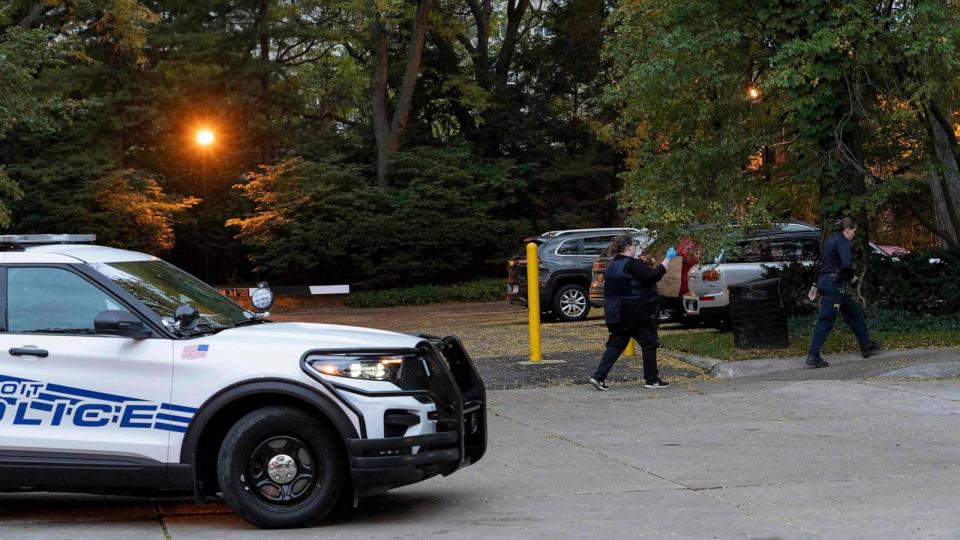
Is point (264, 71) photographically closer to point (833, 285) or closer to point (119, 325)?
point (833, 285)

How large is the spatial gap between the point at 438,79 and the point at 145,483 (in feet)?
111

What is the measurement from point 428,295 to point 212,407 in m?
28.5

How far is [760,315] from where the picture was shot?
15.0m

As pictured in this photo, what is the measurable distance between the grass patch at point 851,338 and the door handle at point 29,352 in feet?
31.9

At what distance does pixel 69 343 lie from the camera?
22.6ft

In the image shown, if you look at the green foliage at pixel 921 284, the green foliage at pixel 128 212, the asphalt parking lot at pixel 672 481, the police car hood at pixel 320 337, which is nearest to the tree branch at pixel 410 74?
the green foliage at pixel 128 212

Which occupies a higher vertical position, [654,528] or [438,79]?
[438,79]

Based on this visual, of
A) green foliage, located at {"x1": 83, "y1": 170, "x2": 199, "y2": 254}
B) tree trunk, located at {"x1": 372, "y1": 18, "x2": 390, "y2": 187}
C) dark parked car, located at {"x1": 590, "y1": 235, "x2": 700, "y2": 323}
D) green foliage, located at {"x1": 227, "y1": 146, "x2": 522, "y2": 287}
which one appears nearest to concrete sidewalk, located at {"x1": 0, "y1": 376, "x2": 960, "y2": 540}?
dark parked car, located at {"x1": 590, "y1": 235, "x2": 700, "y2": 323}

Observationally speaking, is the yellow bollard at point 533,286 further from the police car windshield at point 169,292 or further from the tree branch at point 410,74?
the tree branch at point 410,74

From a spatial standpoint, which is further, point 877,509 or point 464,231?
point 464,231

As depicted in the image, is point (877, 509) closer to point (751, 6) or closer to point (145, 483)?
point (145, 483)

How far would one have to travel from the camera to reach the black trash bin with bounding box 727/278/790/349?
15039 mm

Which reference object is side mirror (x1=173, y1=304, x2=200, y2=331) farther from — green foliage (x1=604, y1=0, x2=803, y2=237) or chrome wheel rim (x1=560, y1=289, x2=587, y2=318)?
chrome wheel rim (x1=560, y1=289, x2=587, y2=318)

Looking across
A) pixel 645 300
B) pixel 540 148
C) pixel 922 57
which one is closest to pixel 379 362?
pixel 645 300
